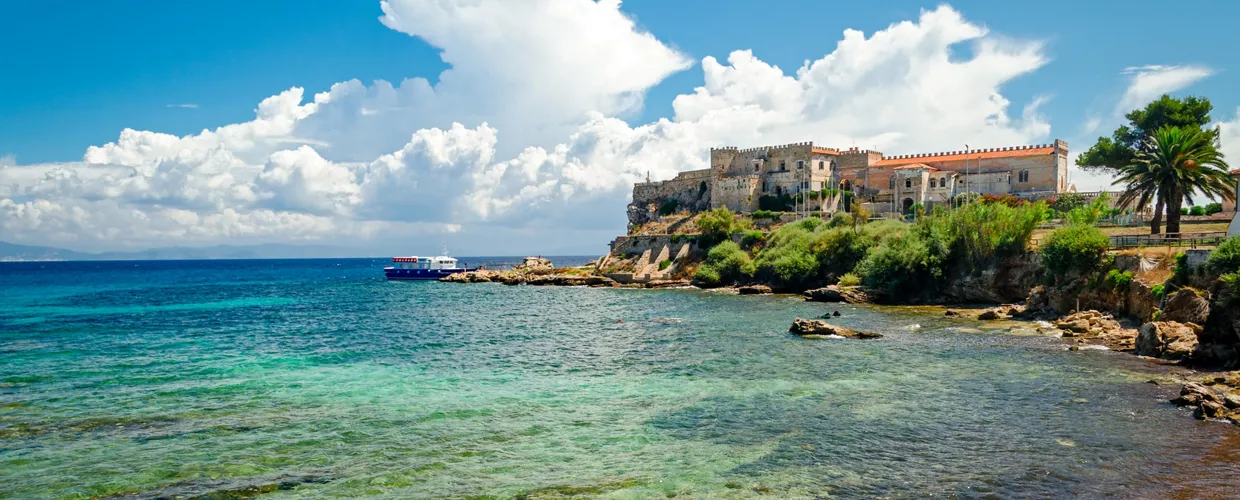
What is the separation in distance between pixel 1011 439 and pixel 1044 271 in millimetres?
29243

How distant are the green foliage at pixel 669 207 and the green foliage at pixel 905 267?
173 feet

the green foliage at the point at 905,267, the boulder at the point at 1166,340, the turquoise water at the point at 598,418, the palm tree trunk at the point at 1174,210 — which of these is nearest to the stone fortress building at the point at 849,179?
the green foliage at the point at 905,267

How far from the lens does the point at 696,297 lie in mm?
58844

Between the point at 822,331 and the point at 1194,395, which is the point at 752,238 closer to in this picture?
the point at 822,331

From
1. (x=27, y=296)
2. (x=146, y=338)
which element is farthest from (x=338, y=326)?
(x=27, y=296)

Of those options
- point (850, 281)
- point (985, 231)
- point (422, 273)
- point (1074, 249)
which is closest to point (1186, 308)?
point (1074, 249)

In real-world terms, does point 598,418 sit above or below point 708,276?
below

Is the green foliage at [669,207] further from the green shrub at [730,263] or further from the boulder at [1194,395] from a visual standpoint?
the boulder at [1194,395]

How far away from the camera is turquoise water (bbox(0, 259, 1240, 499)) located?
1426 cm

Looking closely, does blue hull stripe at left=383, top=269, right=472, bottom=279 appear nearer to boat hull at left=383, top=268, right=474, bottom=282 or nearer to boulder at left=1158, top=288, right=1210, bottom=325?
boat hull at left=383, top=268, right=474, bottom=282

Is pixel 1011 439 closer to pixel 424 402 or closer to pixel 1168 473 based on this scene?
pixel 1168 473

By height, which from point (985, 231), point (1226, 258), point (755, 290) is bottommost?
point (755, 290)

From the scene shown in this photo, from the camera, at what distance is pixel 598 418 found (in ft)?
63.6

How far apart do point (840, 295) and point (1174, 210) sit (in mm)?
Answer: 19448
